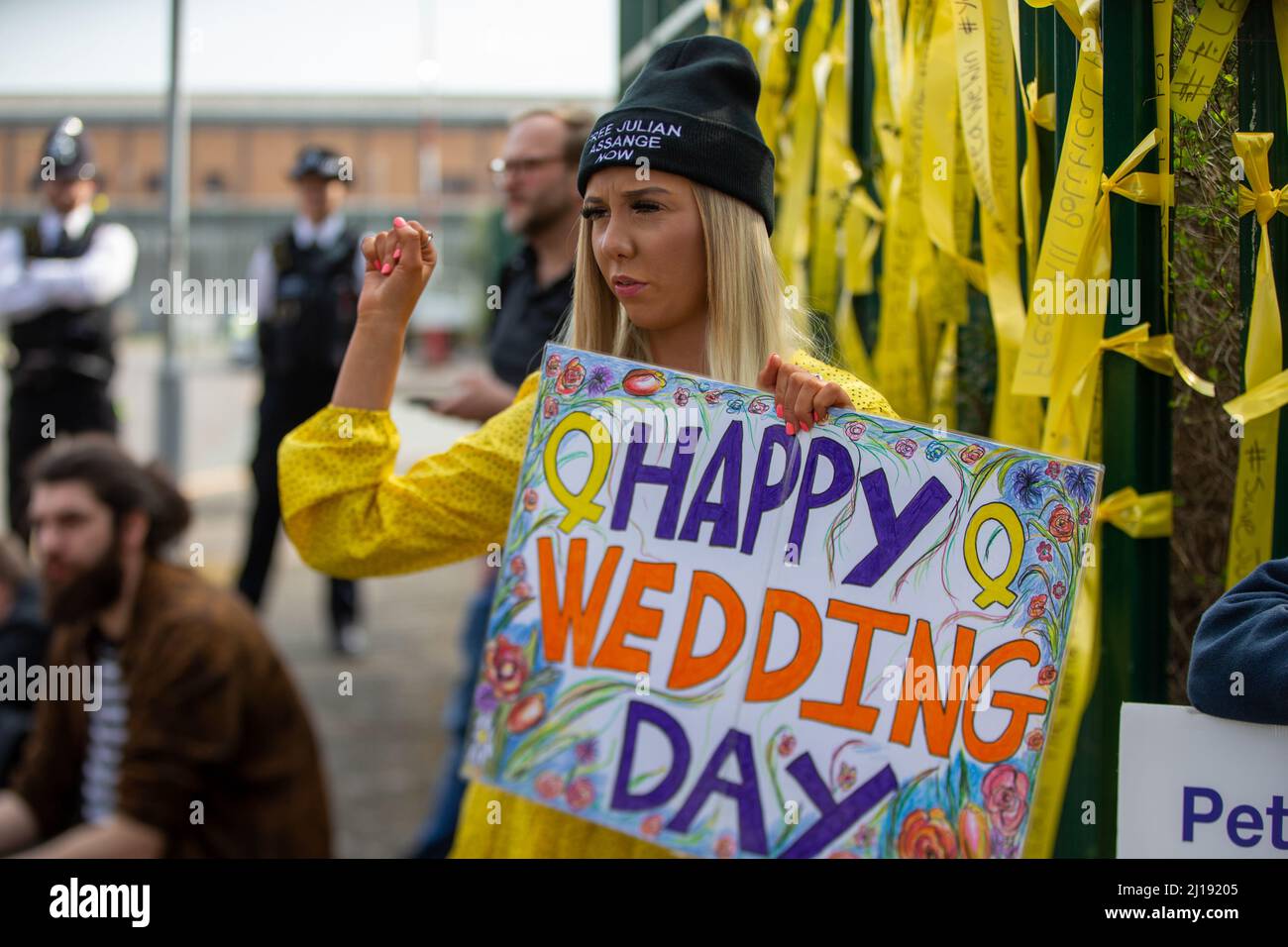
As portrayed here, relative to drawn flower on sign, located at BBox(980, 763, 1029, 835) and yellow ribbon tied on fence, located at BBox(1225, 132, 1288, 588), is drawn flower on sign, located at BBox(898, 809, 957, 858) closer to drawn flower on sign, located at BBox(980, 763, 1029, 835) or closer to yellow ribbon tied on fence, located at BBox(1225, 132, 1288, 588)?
drawn flower on sign, located at BBox(980, 763, 1029, 835)

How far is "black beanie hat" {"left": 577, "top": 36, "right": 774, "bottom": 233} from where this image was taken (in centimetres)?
190

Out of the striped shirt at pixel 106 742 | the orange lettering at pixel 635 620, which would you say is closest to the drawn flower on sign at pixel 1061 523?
the orange lettering at pixel 635 620

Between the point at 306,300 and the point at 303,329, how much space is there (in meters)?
0.12

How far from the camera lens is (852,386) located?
1.97 meters

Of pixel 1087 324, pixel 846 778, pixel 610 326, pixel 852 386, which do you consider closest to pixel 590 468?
pixel 610 326

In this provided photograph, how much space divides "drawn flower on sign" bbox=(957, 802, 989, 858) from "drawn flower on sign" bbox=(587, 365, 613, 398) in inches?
26.8

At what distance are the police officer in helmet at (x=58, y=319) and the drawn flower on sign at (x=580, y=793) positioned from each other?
450 cm

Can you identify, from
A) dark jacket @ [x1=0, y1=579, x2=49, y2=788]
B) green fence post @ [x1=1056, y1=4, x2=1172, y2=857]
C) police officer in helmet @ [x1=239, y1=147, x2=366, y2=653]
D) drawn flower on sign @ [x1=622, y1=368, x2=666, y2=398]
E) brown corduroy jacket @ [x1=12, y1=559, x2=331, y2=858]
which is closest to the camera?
drawn flower on sign @ [x1=622, y1=368, x2=666, y2=398]

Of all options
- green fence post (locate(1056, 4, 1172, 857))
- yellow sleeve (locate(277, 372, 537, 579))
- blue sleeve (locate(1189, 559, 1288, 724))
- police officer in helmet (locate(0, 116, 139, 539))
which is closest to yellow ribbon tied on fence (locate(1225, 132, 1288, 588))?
green fence post (locate(1056, 4, 1172, 857))

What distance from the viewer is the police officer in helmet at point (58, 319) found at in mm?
5824

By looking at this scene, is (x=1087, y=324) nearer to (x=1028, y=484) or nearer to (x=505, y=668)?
(x=1028, y=484)

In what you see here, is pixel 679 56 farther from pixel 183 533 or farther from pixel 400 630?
pixel 400 630

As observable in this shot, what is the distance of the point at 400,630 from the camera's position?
8.03m
